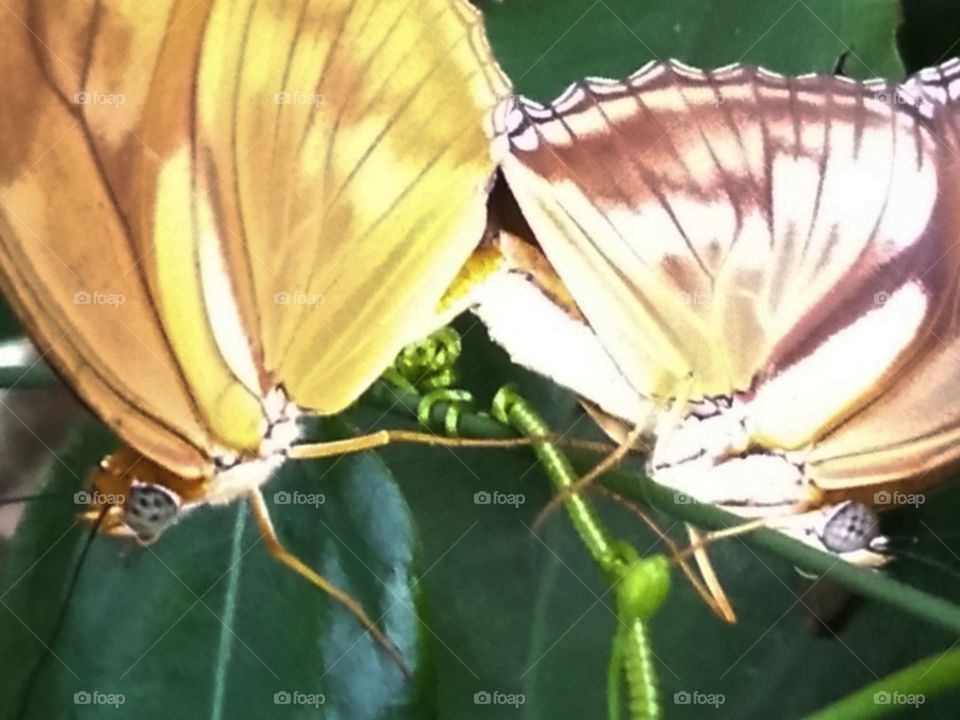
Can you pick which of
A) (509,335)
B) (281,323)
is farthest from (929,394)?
(281,323)

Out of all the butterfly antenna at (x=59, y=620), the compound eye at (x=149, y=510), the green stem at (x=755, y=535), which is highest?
the green stem at (x=755, y=535)

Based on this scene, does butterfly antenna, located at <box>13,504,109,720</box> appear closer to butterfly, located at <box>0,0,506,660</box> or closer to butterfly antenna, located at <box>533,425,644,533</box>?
butterfly, located at <box>0,0,506,660</box>

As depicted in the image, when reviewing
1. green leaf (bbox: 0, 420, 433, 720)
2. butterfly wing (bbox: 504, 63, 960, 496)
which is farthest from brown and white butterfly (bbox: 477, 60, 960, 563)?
green leaf (bbox: 0, 420, 433, 720)

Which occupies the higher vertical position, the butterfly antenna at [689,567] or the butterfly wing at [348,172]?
the butterfly wing at [348,172]

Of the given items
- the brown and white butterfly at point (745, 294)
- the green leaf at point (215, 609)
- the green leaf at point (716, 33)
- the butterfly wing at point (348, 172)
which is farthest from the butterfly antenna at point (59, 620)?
the green leaf at point (716, 33)

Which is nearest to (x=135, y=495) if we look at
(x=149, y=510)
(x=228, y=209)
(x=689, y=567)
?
(x=149, y=510)

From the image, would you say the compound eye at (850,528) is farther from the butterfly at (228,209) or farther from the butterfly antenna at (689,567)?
the butterfly at (228,209)

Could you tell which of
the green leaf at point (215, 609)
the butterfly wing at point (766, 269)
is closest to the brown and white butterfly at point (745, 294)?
the butterfly wing at point (766, 269)
